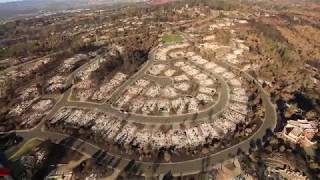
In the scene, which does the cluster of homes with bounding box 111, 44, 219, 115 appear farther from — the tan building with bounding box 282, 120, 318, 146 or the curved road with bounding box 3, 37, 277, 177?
the tan building with bounding box 282, 120, 318, 146

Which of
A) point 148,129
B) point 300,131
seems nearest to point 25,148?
point 148,129

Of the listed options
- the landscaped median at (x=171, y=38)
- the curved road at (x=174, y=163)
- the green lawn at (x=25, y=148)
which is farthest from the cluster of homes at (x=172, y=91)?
the landscaped median at (x=171, y=38)

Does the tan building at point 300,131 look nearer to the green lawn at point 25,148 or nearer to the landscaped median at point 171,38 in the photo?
the green lawn at point 25,148

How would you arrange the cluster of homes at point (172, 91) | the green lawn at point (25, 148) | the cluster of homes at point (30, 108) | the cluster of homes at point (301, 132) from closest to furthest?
the green lawn at point (25, 148) < the cluster of homes at point (301, 132) < the cluster of homes at point (30, 108) < the cluster of homes at point (172, 91)

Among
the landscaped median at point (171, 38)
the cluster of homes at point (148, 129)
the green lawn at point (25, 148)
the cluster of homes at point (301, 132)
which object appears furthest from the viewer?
the landscaped median at point (171, 38)

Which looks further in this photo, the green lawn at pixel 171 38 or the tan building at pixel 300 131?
the green lawn at pixel 171 38

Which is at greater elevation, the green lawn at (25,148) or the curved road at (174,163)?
the curved road at (174,163)

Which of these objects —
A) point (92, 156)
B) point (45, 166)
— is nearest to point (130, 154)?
point (92, 156)

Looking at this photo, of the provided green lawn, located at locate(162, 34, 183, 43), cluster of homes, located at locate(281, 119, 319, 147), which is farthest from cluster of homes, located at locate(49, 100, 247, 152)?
green lawn, located at locate(162, 34, 183, 43)
